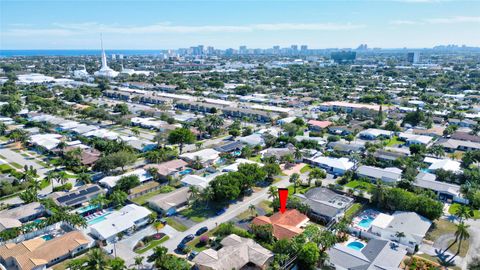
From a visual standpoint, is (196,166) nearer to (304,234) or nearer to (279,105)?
(304,234)

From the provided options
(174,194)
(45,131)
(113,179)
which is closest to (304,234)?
(174,194)

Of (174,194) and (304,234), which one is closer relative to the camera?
(304,234)

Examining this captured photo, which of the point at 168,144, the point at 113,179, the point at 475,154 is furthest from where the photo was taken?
the point at 168,144

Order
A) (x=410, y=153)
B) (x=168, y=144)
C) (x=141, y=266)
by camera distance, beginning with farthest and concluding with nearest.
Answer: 1. (x=168, y=144)
2. (x=410, y=153)
3. (x=141, y=266)

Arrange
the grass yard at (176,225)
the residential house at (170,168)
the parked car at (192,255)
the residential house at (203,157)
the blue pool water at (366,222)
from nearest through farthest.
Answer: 1. the parked car at (192,255)
2. the grass yard at (176,225)
3. the blue pool water at (366,222)
4. the residential house at (170,168)
5. the residential house at (203,157)

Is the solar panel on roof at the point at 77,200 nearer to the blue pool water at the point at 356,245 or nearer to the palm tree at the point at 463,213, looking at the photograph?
the blue pool water at the point at 356,245

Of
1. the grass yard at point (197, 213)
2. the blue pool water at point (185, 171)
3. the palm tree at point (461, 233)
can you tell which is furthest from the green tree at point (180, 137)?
the palm tree at point (461, 233)

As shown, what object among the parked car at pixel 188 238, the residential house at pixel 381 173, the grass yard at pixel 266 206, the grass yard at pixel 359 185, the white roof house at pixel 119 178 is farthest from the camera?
the residential house at pixel 381 173
